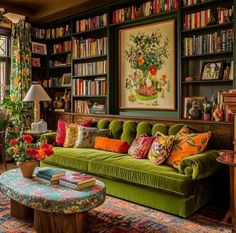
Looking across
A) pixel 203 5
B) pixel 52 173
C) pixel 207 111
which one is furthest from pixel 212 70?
pixel 52 173

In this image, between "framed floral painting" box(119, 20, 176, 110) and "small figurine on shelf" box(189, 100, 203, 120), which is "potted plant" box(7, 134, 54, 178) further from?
"framed floral painting" box(119, 20, 176, 110)

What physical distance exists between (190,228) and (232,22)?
7.63 feet

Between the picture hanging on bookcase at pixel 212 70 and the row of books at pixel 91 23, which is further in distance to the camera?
the row of books at pixel 91 23

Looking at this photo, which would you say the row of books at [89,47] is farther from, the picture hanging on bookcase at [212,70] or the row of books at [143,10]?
the picture hanging on bookcase at [212,70]

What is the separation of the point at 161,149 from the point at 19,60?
324 centimetres

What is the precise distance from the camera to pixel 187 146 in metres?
3.24

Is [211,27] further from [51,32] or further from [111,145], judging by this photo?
[51,32]

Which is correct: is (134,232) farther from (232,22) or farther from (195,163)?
(232,22)

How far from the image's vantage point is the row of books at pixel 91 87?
496cm

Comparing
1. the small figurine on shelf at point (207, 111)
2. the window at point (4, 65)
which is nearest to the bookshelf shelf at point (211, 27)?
the small figurine on shelf at point (207, 111)

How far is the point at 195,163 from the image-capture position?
2895 mm

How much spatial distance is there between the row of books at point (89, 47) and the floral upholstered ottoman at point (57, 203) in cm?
282

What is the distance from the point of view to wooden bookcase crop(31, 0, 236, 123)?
381cm

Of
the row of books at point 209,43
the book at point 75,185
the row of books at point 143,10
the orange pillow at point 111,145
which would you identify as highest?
the row of books at point 143,10
